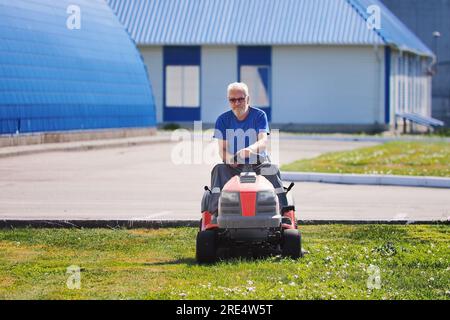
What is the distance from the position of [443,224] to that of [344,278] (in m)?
4.58

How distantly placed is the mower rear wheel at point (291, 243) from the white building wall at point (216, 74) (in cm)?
3575

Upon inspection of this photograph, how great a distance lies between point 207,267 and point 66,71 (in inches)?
860

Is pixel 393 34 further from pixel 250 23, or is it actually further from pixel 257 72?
pixel 250 23

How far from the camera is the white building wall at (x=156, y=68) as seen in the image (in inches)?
1821

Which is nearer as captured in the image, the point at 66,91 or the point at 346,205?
the point at 346,205

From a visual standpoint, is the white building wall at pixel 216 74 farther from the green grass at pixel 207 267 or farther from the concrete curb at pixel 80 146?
the green grass at pixel 207 267

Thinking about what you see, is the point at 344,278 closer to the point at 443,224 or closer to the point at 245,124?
the point at 245,124

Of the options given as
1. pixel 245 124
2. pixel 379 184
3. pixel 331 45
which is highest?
pixel 331 45

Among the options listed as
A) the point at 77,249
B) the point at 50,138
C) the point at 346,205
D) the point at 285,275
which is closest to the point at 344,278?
the point at 285,275

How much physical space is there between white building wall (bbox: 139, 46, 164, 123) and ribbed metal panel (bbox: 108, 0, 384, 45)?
874mm

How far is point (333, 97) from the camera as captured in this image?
1757 inches

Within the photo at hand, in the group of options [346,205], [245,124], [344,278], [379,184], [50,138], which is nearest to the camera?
[344,278]

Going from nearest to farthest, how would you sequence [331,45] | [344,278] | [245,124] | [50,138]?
[344,278]
[245,124]
[50,138]
[331,45]

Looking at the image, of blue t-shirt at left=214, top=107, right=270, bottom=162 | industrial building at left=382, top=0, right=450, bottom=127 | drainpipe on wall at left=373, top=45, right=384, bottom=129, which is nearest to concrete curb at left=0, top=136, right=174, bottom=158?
drainpipe on wall at left=373, top=45, right=384, bottom=129
